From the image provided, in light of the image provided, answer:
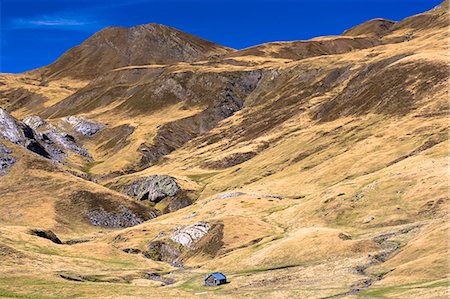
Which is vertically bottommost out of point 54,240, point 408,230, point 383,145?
point 408,230

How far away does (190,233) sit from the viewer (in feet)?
452

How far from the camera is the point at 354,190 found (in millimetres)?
135625

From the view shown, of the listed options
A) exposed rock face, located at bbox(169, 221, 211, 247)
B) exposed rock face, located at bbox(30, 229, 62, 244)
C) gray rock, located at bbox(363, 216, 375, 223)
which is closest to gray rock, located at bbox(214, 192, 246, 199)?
exposed rock face, located at bbox(169, 221, 211, 247)

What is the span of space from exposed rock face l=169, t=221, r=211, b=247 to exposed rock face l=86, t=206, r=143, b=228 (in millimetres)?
58430

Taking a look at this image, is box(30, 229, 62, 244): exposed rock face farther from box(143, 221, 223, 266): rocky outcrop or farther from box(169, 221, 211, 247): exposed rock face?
box(169, 221, 211, 247): exposed rock face

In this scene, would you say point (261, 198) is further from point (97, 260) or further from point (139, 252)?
point (97, 260)

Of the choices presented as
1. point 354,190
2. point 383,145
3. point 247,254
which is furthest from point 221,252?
point 383,145

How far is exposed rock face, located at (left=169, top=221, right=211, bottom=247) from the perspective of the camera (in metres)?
135

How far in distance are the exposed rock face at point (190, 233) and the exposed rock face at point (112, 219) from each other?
192 feet

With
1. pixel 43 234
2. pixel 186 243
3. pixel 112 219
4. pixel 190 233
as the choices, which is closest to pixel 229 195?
pixel 190 233

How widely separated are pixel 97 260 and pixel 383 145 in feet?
321

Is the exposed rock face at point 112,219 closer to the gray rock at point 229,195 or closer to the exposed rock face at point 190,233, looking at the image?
the gray rock at point 229,195

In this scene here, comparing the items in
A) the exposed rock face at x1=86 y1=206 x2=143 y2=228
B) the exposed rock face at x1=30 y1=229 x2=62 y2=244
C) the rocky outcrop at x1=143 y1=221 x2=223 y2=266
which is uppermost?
the exposed rock face at x1=86 y1=206 x2=143 y2=228

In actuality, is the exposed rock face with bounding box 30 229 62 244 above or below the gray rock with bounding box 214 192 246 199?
below
